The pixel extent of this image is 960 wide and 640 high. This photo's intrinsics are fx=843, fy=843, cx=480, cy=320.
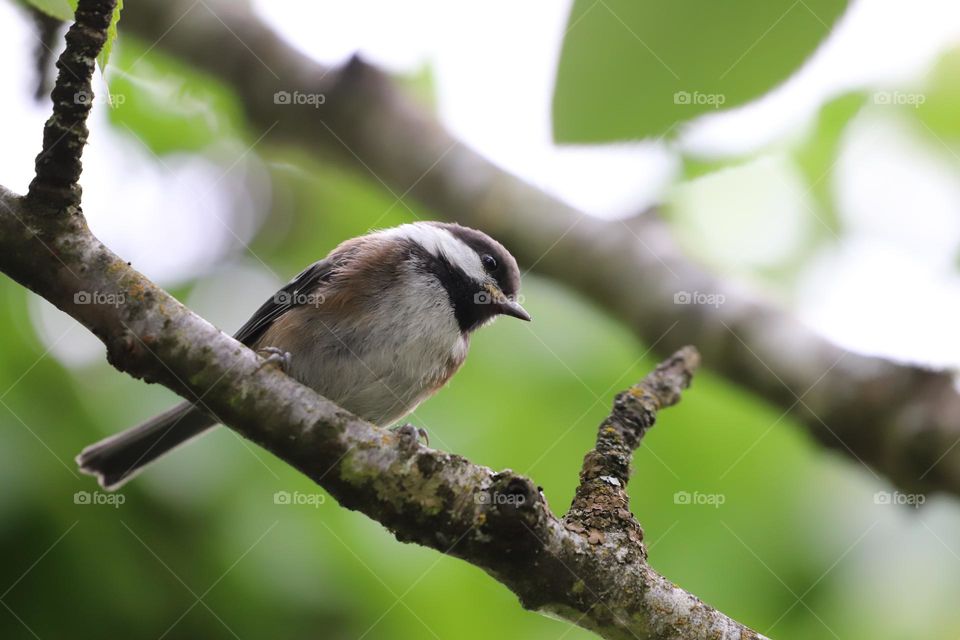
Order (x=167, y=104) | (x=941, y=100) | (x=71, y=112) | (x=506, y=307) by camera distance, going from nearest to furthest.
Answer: (x=71, y=112), (x=941, y=100), (x=506, y=307), (x=167, y=104)

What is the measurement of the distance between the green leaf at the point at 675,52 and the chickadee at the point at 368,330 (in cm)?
209

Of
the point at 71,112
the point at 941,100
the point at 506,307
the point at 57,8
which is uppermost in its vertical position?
the point at 941,100

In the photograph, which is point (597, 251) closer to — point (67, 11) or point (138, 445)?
point (138, 445)

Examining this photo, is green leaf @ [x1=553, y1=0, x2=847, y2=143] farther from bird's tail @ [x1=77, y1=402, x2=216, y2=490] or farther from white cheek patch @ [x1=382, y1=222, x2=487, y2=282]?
Answer: white cheek patch @ [x1=382, y1=222, x2=487, y2=282]

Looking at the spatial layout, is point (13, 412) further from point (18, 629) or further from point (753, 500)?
point (753, 500)

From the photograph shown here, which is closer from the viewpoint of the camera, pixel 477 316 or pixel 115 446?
pixel 115 446

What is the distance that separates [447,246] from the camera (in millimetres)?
3896

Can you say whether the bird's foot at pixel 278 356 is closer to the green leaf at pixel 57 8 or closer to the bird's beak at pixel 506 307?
the bird's beak at pixel 506 307

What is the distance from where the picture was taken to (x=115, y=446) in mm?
3402

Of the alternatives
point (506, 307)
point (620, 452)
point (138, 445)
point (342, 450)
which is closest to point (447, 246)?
point (506, 307)

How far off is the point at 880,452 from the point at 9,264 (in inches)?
113

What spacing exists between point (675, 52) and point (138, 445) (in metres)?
2.89

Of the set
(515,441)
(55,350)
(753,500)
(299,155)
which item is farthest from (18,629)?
(753,500)

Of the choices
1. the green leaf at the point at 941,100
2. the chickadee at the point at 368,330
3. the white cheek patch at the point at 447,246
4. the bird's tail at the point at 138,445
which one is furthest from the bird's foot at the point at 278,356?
the green leaf at the point at 941,100
